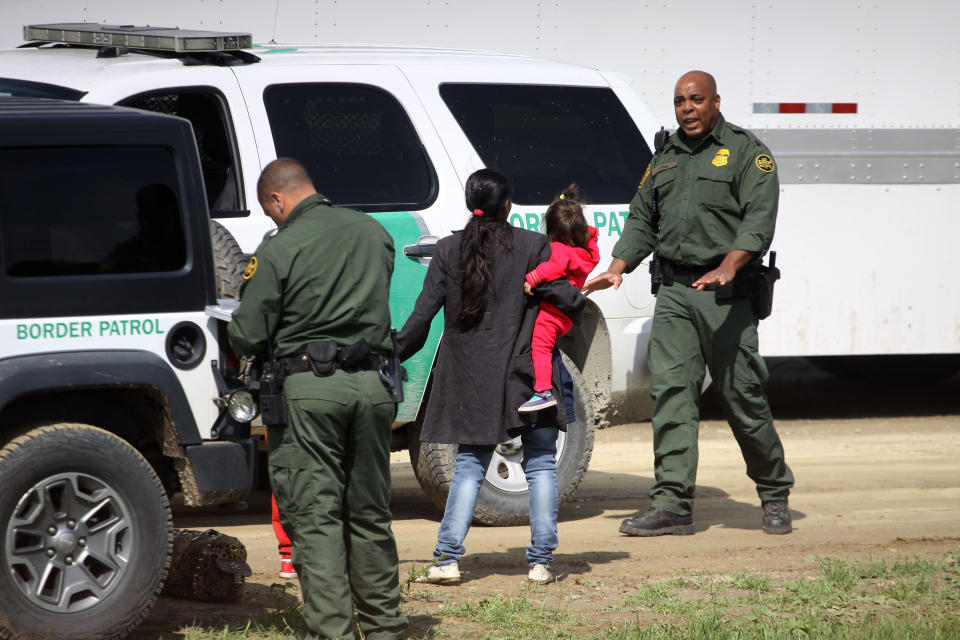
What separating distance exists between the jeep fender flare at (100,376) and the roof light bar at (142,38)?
2.12 meters

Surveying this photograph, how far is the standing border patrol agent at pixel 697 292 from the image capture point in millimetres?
6145

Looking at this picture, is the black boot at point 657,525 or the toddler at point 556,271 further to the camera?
the black boot at point 657,525

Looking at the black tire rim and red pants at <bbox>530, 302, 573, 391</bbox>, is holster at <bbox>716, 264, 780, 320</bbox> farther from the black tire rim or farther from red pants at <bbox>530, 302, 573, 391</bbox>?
the black tire rim

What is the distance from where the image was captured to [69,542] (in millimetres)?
3980

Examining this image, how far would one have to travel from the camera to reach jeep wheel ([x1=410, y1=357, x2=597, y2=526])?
20.0 ft

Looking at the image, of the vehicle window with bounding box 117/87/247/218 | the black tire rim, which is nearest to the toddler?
the vehicle window with bounding box 117/87/247/218

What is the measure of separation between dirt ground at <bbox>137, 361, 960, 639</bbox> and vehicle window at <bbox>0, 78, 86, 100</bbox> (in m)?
2.16

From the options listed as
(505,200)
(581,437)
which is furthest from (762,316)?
A: (505,200)

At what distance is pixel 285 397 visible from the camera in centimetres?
413

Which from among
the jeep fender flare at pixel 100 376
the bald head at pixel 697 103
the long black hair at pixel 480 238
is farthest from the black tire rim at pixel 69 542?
the bald head at pixel 697 103

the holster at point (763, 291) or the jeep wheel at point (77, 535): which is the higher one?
the holster at point (763, 291)

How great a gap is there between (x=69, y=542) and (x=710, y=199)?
3.46 meters

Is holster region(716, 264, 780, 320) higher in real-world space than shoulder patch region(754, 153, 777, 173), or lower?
lower

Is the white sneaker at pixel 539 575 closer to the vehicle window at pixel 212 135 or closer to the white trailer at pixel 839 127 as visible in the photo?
the vehicle window at pixel 212 135
